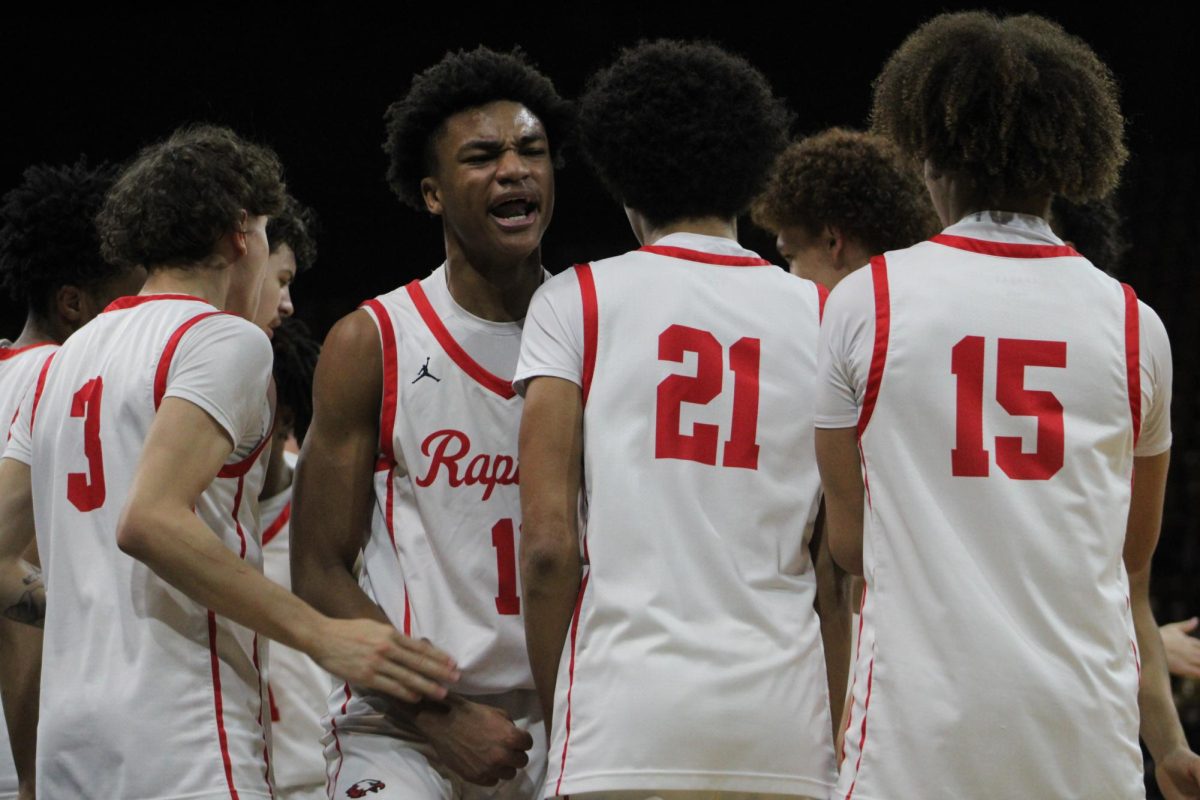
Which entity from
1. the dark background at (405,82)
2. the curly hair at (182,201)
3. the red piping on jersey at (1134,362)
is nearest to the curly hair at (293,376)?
the curly hair at (182,201)

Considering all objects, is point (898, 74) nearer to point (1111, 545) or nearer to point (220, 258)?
point (1111, 545)

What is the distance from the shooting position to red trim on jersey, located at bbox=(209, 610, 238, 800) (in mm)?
2744

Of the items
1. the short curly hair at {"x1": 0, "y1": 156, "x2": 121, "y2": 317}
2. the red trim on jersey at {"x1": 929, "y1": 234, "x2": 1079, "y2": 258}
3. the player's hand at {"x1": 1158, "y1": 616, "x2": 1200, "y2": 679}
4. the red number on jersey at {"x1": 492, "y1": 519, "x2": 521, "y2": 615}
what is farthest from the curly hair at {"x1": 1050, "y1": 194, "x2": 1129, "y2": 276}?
the short curly hair at {"x1": 0, "y1": 156, "x2": 121, "y2": 317}

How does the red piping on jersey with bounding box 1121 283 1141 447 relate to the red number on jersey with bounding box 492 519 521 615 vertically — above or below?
above

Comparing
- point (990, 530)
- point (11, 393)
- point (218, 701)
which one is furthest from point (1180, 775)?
point (11, 393)

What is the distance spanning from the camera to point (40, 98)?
8789mm

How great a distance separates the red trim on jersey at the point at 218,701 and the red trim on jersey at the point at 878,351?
50.7 inches

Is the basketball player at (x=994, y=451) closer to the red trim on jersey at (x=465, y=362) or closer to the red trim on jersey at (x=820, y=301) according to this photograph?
the red trim on jersey at (x=820, y=301)

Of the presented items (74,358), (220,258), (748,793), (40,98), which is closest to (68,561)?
(74,358)

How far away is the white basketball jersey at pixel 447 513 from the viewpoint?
9.50 ft

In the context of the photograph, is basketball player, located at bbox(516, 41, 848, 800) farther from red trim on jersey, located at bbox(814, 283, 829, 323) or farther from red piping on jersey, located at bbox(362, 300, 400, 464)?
red piping on jersey, located at bbox(362, 300, 400, 464)

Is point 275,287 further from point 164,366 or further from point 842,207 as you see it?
point 842,207

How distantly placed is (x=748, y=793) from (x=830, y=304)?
32.5 inches

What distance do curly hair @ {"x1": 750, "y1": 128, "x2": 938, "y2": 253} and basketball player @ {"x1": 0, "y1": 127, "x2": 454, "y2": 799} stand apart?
142 centimetres
